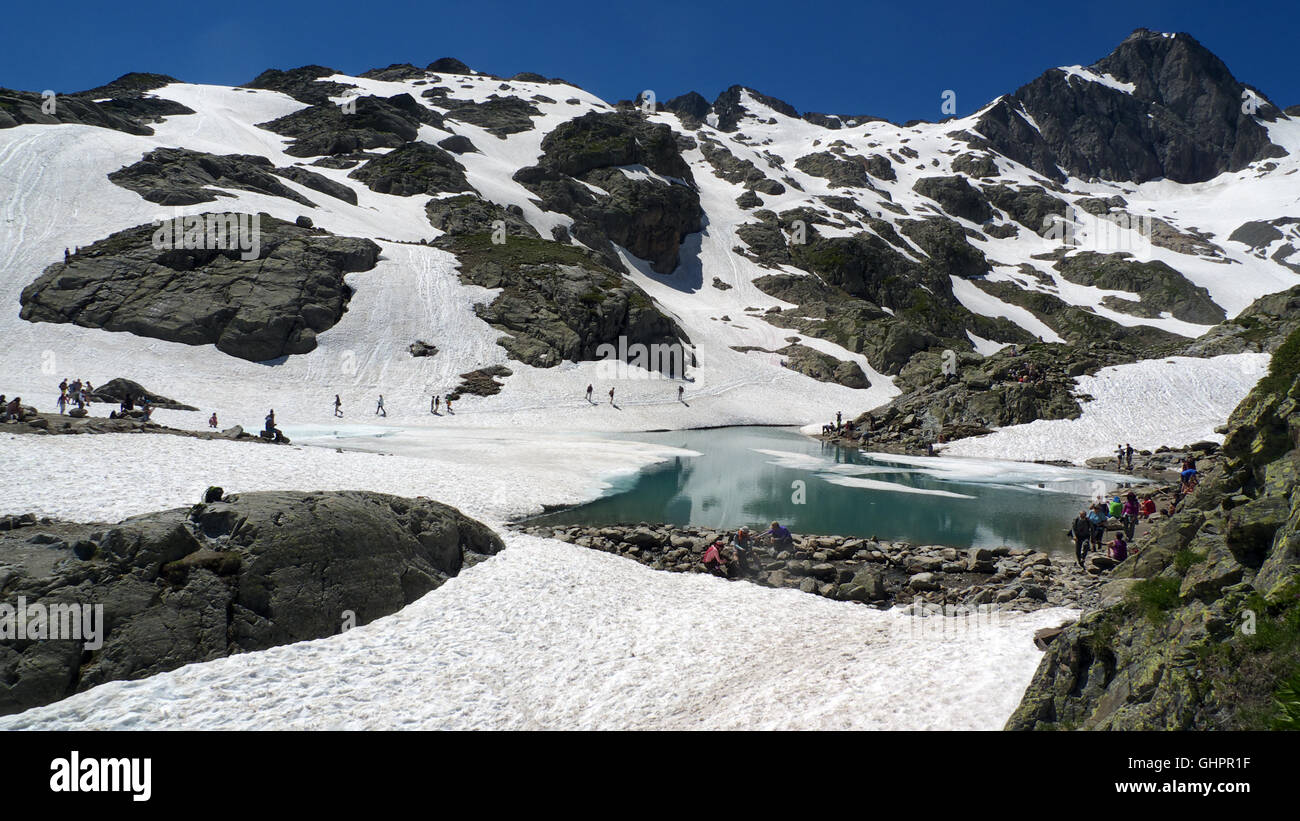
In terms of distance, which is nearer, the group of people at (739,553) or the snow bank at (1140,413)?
the group of people at (739,553)

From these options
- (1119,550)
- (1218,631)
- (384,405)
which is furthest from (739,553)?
(384,405)

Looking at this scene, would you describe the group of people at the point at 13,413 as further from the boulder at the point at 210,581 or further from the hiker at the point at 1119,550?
the hiker at the point at 1119,550

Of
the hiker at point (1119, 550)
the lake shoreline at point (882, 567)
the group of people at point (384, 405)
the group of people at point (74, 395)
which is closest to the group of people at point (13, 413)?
the group of people at point (74, 395)

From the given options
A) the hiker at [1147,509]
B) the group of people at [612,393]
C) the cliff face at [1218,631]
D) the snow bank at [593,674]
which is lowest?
the snow bank at [593,674]

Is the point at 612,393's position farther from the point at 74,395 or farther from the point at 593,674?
the point at 593,674

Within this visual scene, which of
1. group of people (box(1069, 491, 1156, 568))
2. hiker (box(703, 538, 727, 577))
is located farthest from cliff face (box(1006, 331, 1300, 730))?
hiker (box(703, 538, 727, 577))
